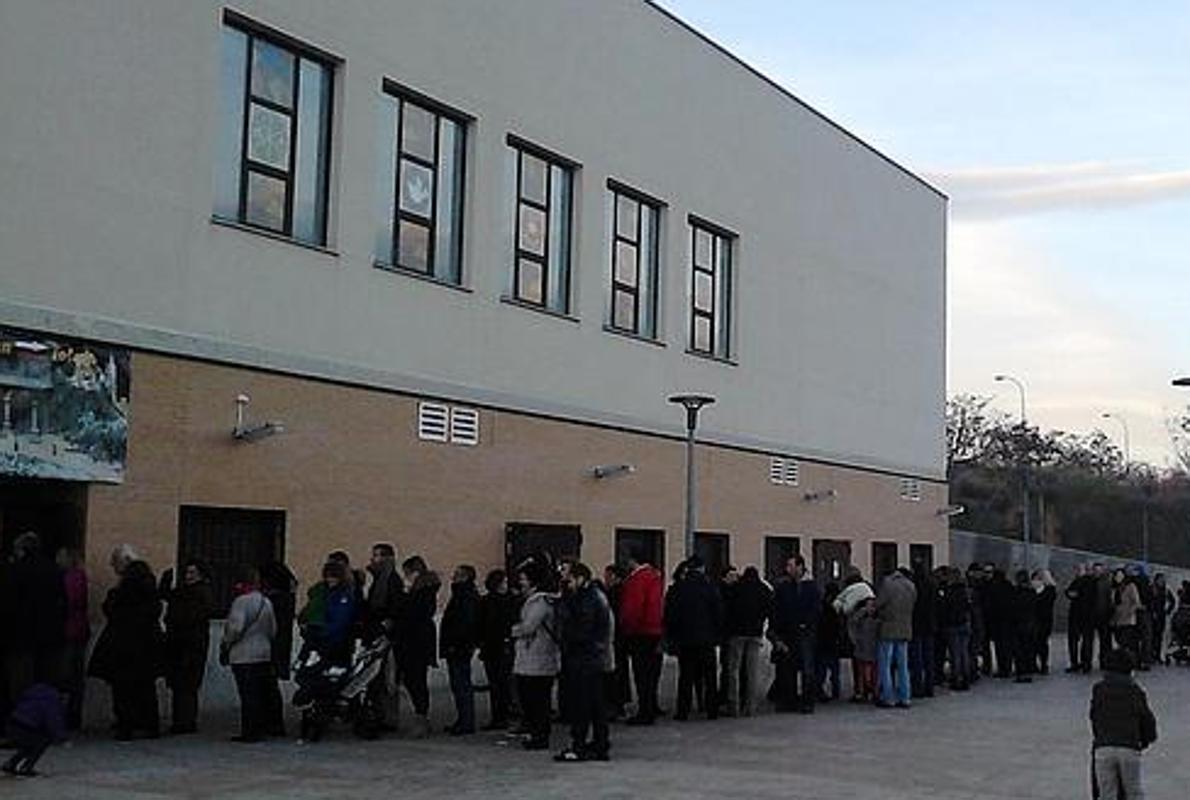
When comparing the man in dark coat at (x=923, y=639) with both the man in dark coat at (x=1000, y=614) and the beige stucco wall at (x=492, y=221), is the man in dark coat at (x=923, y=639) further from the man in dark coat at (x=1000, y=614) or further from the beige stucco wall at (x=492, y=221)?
the beige stucco wall at (x=492, y=221)

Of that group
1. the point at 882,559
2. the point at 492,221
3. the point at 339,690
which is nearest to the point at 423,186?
the point at 492,221

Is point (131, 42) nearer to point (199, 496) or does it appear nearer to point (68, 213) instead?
point (68, 213)

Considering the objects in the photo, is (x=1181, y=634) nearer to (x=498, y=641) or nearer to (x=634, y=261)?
(x=634, y=261)

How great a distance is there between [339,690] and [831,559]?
59.7 ft

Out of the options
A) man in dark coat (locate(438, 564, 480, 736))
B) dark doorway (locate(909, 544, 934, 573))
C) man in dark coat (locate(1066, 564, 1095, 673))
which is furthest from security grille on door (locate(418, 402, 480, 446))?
dark doorway (locate(909, 544, 934, 573))

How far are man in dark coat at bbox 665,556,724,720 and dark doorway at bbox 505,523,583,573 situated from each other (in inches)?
145

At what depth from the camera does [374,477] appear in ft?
65.8

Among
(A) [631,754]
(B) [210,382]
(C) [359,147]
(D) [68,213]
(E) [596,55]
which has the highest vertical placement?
(E) [596,55]

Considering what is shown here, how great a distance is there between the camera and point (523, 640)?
15.7 meters

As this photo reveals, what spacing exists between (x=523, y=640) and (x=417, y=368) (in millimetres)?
6088

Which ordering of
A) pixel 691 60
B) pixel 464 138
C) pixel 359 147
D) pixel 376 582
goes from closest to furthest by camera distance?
pixel 376 582 → pixel 359 147 → pixel 464 138 → pixel 691 60

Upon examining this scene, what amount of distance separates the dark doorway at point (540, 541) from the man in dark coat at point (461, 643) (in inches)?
193

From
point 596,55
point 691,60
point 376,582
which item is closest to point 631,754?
point 376,582

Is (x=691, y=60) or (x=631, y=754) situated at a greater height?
(x=691, y=60)
